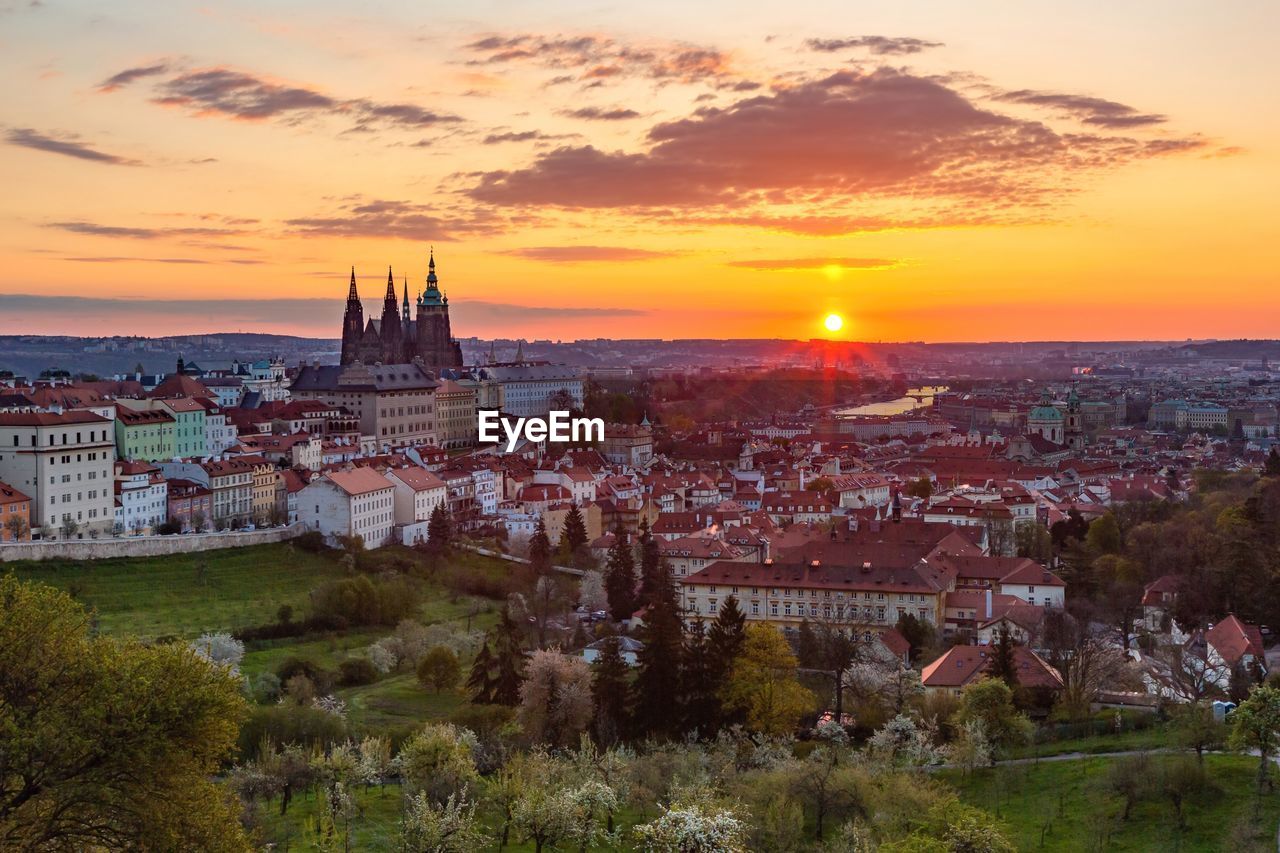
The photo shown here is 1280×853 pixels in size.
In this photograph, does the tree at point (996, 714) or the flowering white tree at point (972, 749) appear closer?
the flowering white tree at point (972, 749)

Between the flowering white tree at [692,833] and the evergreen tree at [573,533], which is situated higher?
the flowering white tree at [692,833]

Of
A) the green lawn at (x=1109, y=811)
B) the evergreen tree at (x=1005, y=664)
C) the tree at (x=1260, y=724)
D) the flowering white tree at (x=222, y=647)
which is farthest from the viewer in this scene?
the flowering white tree at (x=222, y=647)

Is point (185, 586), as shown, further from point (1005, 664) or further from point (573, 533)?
point (1005, 664)

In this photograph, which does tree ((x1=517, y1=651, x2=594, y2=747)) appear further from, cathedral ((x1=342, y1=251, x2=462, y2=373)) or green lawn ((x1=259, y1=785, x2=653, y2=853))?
cathedral ((x1=342, y1=251, x2=462, y2=373))

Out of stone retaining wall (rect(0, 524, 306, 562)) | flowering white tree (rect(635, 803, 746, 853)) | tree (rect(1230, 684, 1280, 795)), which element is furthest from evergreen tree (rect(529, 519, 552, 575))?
flowering white tree (rect(635, 803, 746, 853))

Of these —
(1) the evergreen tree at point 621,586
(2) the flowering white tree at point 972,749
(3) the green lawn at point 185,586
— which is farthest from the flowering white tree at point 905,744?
Result: (3) the green lawn at point 185,586

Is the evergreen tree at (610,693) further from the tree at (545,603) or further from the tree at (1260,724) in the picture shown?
the tree at (1260,724)
